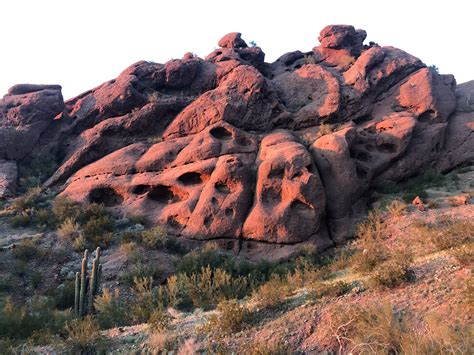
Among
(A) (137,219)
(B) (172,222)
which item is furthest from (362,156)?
(A) (137,219)

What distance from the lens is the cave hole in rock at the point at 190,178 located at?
16.9 meters

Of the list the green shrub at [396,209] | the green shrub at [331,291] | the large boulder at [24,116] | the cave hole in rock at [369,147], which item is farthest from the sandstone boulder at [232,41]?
the green shrub at [331,291]

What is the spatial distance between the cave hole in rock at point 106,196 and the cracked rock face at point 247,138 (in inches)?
2.3

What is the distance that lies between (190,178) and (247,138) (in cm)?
320

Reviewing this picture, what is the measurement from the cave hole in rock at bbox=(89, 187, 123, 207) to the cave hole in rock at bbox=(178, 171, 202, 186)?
2.81 m

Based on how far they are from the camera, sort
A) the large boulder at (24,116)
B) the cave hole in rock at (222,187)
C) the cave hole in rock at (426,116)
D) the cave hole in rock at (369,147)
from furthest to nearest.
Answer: the large boulder at (24,116)
the cave hole in rock at (426,116)
the cave hole in rock at (369,147)
the cave hole in rock at (222,187)

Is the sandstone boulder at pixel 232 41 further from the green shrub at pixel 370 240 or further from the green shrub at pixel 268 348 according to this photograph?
the green shrub at pixel 268 348

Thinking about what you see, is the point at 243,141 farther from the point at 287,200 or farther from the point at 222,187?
the point at 287,200

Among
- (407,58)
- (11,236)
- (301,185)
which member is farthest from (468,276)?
(407,58)

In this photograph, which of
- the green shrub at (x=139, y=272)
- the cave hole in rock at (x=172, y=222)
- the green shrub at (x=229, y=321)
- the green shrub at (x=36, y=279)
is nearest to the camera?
the green shrub at (x=229, y=321)

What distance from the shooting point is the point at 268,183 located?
15312 millimetres

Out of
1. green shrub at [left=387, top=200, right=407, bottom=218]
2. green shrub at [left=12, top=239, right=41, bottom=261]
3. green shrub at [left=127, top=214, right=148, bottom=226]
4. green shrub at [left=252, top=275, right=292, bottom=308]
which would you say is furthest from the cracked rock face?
green shrub at [left=252, top=275, right=292, bottom=308]

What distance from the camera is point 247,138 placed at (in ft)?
60.5

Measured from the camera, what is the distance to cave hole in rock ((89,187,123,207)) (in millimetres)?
17578
